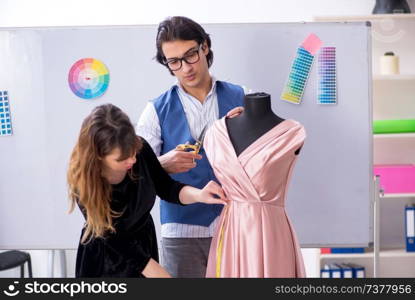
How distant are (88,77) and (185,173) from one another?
1.89ft

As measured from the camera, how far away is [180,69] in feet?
7.04

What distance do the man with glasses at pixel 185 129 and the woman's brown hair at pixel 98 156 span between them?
14.3 inches

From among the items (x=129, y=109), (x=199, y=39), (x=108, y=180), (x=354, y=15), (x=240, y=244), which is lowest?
(x=240, y=244)

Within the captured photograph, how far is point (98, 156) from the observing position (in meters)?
1.78

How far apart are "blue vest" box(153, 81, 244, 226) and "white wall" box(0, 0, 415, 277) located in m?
1.43

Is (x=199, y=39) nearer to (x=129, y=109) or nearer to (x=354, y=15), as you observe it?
(x=129, y=109)

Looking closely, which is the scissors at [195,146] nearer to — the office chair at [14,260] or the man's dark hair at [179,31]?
the man's dark hair at [179,31]

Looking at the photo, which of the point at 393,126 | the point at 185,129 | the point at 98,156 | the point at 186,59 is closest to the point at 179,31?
the point at 186,59

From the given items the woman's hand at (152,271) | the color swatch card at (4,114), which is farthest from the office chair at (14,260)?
the woman's hand at (152,271)

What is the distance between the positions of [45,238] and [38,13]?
1681 millimetres

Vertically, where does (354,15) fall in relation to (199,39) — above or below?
above

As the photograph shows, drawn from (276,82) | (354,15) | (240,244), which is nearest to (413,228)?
(354,15)

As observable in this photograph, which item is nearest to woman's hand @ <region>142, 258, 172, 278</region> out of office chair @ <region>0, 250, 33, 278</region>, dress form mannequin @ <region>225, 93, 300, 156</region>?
dress form mannequin @ <region>225, 93, 300, 156</region>

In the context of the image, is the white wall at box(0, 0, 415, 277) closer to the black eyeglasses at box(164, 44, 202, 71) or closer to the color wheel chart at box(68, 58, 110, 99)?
the color wheel chart at box(68, 58, 110, 99)
